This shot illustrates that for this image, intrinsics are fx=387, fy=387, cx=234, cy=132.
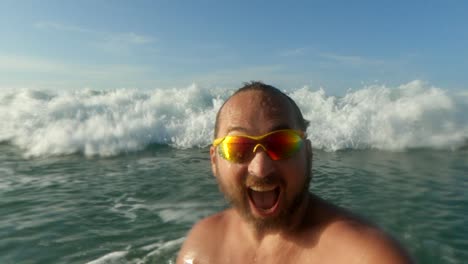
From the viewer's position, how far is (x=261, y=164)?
1.76m

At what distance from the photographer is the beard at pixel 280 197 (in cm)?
174

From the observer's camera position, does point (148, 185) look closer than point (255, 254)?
No

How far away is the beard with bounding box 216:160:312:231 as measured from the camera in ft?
5.71

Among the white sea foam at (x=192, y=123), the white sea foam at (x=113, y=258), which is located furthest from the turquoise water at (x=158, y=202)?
the white sea foam at (x=192, y=123)

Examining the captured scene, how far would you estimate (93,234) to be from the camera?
5012 mm

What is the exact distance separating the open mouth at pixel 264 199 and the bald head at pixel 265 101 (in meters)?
0.35

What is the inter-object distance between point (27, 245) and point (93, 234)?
2.49 feet

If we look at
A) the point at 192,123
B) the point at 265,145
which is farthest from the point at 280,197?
the point at 192,123

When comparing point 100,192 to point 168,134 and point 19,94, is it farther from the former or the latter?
point 19,94

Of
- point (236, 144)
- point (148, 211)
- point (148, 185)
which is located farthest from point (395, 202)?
point (236, 144)

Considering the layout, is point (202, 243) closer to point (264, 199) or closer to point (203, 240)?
point (203, 240)

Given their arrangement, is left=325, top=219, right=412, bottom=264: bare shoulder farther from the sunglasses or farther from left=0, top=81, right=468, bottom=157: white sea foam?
left=0, top=81, right=468, bottom=157: white sea foam

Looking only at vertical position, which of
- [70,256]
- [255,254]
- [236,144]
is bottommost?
[70,256]

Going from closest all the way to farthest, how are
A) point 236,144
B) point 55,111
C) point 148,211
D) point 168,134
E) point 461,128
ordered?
point 236,144, point 148,211, point 461,128, point 168,134, point 55,111
